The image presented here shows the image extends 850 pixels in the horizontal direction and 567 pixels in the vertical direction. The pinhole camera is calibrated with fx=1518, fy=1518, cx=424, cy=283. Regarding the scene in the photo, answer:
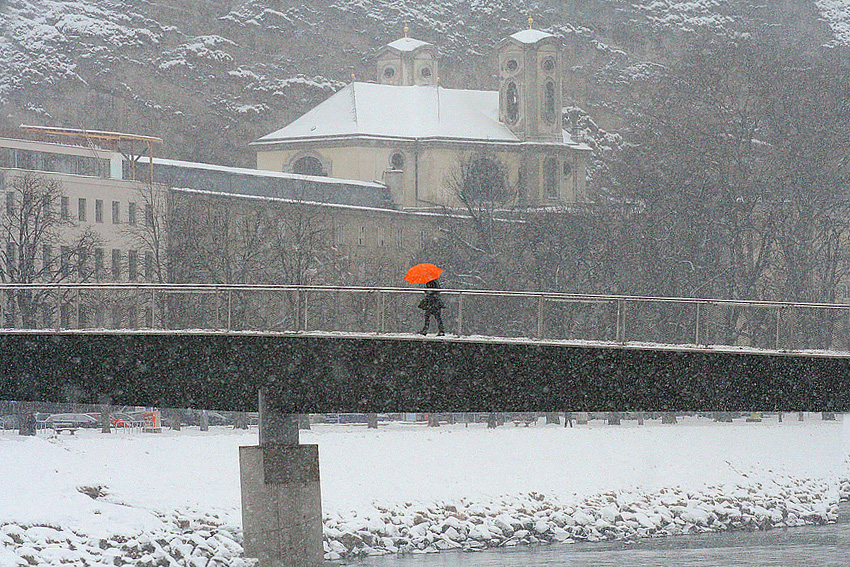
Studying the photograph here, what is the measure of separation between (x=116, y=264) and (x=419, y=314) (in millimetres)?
59012

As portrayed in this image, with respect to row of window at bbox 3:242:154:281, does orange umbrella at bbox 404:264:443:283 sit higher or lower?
lower

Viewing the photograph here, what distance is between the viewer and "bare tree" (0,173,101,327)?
68.3m

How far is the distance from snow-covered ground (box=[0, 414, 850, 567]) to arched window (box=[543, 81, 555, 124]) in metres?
88.8

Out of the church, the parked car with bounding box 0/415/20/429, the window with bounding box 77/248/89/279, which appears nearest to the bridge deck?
the parked car with bounding box 0/415/20/429

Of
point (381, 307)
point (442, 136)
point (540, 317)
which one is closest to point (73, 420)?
point (381, 307)

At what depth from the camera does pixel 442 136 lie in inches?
5837

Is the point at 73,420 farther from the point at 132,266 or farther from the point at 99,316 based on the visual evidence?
the point at 99,316

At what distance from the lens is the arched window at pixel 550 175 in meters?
149

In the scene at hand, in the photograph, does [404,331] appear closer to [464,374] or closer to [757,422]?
[464,374]

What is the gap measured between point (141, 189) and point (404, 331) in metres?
67.9

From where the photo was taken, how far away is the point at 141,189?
310 feet

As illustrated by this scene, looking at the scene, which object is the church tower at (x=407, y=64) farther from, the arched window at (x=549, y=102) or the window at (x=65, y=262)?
the window at (x=65, y=262)

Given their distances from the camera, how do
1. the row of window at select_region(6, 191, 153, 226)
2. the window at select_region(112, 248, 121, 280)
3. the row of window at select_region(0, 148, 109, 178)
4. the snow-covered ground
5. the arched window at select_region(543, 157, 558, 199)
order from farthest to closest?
the arched window at select_region(543, 157, 558, 199), the row of window at select_region(0, 148, 109, 178), the row of window at select_region(6, 191, 153, 226), the window at select_region(112, 248, 121, 280), the snow-covered ground

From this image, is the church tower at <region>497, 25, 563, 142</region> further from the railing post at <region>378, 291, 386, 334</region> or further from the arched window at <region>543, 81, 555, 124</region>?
the railing post at <region>378, 291, 386, 334</region>
